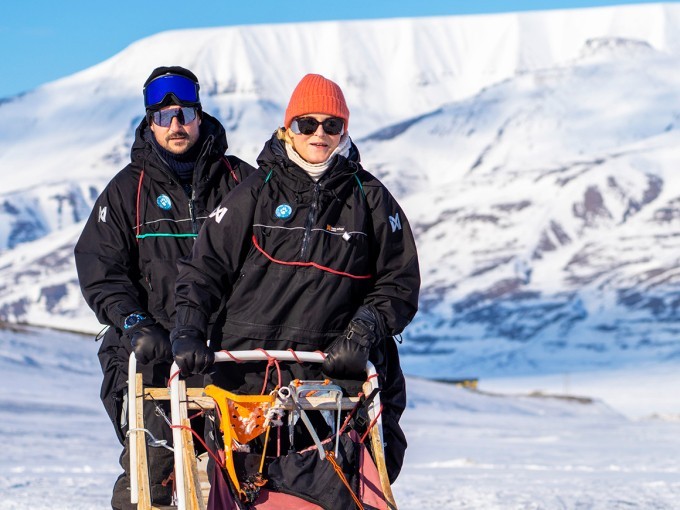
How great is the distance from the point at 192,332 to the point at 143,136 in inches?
58.1

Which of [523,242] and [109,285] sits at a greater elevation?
[109,285]

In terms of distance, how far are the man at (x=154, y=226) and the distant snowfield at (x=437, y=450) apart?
349 centimetres

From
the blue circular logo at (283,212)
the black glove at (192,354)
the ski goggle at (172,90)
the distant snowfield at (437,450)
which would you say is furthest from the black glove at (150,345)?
the distant snowfield at (437,450)

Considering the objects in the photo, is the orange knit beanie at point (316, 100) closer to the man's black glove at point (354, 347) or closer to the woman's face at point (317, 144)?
the woman's face at point (317, 144)

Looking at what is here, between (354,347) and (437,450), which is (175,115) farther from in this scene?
(437,450)

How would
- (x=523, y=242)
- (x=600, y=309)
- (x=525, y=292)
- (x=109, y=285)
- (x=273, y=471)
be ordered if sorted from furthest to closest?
(x=523, y=242)
(x=525, y=292)
(x=600, y=309)
(x=109, y=285)
(x=273, y=471)

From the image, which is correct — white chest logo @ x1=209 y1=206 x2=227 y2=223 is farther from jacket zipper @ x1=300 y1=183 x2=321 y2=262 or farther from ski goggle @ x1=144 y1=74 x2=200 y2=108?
ski goggle @ x1=144 y1=74 x2=200 y2=108

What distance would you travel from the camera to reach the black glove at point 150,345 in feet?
16.2

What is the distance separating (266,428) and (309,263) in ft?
1.86

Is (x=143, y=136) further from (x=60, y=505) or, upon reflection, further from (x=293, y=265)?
(x=60, y=505)

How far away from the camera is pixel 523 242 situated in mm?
181875

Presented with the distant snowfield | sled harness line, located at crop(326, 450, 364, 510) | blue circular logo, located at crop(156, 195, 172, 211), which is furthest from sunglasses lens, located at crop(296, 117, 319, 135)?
the distant snowfield

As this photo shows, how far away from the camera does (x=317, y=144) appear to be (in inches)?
193

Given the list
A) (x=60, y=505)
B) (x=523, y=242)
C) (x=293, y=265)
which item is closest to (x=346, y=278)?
(x=293, y=265)
